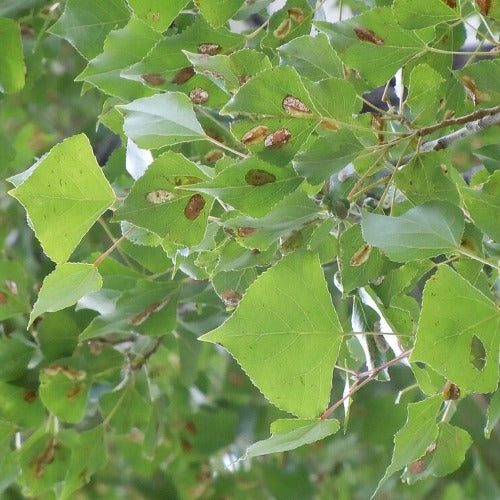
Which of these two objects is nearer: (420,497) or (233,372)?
(233,372)

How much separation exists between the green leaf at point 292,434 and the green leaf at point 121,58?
0.23 meters

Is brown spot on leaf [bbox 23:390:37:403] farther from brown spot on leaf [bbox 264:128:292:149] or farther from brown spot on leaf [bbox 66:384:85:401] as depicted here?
brown spot on leaf [bbox 264:128:292:149]

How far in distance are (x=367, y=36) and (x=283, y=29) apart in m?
0.08

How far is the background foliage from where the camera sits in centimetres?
40

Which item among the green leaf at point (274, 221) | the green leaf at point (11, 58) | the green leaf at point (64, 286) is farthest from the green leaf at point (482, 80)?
the green leaf at point (11, 58)

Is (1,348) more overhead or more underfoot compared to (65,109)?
more overhead

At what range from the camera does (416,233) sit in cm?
40

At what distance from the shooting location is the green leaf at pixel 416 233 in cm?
39

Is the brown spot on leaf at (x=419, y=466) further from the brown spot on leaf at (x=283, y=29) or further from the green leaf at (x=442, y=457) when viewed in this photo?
the brown spot on leaf at (x=283, y=29)

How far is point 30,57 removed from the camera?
2.44ft

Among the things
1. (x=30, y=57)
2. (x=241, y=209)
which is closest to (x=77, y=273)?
(x=241, y=209)

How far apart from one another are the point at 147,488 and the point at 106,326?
0.74 m

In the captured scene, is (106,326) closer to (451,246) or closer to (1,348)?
(1,348)

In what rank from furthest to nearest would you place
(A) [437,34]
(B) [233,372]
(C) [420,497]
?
(C) [420,497], (B) [233,372], (A) [437,34]
